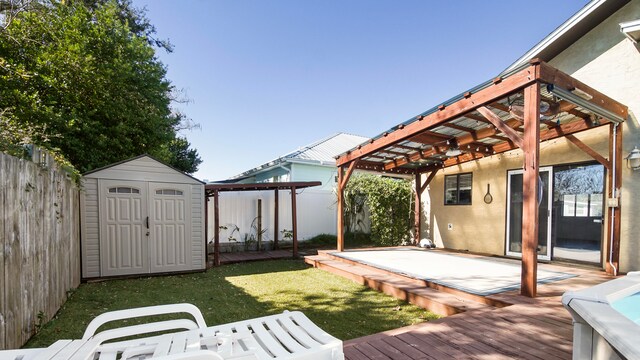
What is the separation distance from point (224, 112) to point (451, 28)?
10006 millimetres

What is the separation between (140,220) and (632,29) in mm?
8933

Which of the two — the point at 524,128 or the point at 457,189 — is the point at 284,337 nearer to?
the point at 524,128

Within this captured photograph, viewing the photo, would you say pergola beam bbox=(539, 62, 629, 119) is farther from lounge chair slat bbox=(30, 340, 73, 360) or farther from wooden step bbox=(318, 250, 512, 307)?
lounge chair slat bbox=(30, 340, 73, 360)

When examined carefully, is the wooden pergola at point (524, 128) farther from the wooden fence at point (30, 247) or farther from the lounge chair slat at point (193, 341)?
the wooden fence at point (30, 247)

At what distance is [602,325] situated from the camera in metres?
1.49

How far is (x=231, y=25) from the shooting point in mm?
8961

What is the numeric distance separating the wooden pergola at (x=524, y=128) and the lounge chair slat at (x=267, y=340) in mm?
3149

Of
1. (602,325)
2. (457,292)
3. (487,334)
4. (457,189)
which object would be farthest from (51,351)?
(457,189)

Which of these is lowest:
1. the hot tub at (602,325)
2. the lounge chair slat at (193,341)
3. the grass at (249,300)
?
the grass at (249,300)

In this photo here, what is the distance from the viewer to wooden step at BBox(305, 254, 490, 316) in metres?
3.68

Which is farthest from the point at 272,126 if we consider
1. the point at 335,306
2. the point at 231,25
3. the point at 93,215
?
the point at 335,306

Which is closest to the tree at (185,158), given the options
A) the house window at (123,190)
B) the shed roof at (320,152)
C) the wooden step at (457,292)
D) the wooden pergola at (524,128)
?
the shed roof at (320,152)

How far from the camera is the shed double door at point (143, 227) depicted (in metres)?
5.78

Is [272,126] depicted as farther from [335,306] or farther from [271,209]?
[335,306]
